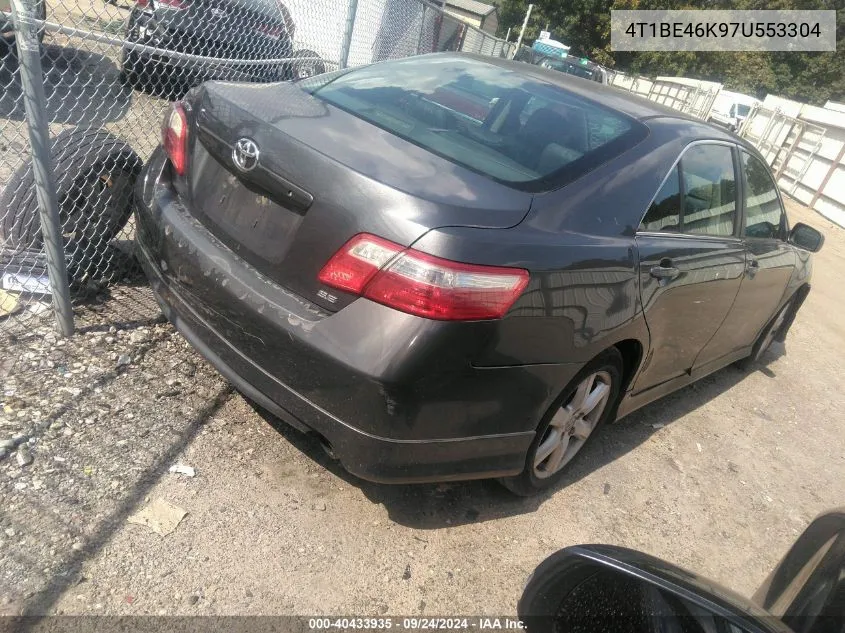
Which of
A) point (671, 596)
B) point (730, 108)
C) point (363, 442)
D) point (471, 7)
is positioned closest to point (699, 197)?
point (363, 442)

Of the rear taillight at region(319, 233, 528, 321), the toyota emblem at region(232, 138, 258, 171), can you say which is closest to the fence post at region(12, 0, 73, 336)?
the toyota emblem at region(232, 138, 258, 171)

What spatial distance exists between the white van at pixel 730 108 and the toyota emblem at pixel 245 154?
85.8ft

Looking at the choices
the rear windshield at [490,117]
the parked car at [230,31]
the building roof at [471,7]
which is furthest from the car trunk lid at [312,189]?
the building roof at [471,7]


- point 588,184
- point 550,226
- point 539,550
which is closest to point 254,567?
point 539,550

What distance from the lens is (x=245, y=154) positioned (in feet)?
7.87

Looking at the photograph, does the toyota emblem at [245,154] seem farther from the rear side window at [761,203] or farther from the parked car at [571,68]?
the parked car at [571,68]

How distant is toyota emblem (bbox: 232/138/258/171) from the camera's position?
2.38m

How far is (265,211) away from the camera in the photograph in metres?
2.38

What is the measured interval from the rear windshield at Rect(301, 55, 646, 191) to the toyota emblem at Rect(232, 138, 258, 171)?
1.67ft

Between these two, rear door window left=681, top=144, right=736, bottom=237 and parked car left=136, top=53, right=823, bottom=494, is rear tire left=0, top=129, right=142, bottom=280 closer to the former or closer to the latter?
parked car left=136, top=53, right=823, bottom=494

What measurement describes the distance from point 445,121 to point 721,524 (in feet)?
7.58

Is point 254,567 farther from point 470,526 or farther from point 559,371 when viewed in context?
point 559,371

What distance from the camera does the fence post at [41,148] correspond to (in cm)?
256

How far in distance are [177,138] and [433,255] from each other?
4.46ft
